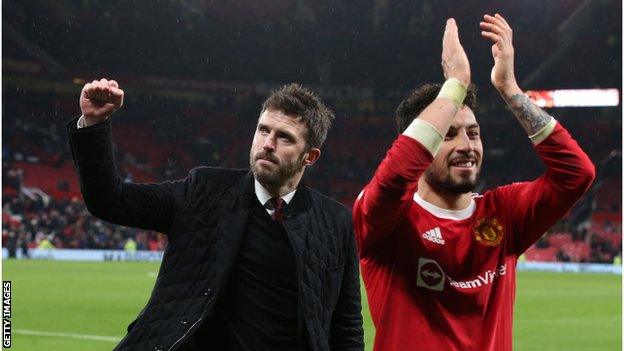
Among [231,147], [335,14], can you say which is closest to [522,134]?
[335,14]

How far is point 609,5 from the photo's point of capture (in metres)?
40.4

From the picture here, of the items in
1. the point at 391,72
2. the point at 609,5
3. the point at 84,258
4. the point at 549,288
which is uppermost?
the point at 609,5

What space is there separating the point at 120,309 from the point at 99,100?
12374mm

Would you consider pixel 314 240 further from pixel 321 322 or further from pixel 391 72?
pixel 391 72

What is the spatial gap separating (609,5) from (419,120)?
4008 cm

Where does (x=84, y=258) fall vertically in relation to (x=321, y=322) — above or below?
below

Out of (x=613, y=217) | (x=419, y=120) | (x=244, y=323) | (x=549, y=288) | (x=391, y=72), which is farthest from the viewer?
(x=391, y=72)

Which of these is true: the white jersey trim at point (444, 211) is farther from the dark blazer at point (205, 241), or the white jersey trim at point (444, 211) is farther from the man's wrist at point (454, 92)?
the man's wrist at point (454, 92)

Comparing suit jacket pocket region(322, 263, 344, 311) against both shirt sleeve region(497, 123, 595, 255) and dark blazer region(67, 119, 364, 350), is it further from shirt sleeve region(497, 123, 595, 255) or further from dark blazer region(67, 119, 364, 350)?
shirt sleeve region(497, 123, 595, 255)

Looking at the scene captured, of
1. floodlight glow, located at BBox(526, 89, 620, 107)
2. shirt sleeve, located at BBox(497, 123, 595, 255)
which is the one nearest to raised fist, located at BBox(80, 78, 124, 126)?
shirt sleeve, located at BBox(497, 123, 595, 255)

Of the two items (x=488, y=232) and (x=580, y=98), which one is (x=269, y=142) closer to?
(x=488, y=232)

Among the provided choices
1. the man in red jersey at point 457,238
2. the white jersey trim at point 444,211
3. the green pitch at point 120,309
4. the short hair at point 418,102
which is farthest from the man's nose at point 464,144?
the green pitch at point 120,309

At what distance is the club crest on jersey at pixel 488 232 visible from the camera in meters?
3.21

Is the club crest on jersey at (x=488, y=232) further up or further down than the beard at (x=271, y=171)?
further down
